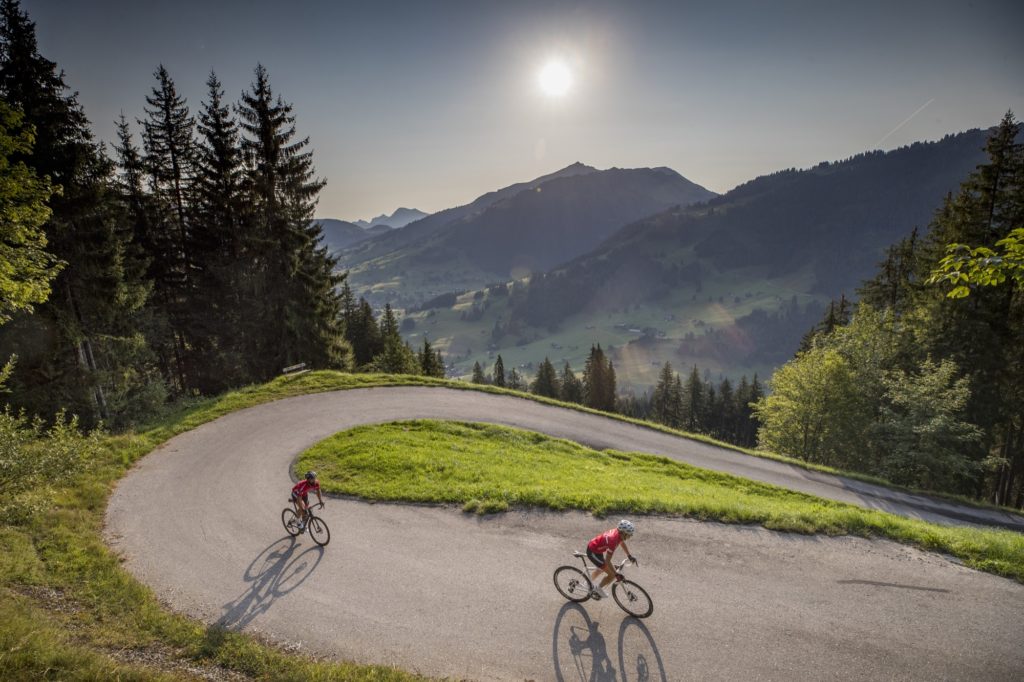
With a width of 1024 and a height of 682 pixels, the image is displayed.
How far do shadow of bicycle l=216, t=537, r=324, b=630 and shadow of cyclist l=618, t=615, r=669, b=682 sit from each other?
7467 millimetres

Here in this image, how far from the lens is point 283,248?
3095 cm

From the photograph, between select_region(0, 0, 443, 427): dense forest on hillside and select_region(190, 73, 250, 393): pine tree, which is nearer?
select_region(0, 0, 443, 427): dense forest on hillside

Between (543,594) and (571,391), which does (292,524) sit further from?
(571,391)

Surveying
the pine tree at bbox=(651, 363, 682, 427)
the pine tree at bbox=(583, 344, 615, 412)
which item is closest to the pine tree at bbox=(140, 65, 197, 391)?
the pine tree at bbox=(583, 344, 615, 412)

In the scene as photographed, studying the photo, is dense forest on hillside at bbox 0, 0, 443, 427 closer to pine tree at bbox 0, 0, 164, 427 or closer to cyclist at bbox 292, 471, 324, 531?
pine tree at bbox 0, 0, 164, 427

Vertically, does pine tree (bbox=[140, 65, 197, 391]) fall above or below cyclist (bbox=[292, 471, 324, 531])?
above

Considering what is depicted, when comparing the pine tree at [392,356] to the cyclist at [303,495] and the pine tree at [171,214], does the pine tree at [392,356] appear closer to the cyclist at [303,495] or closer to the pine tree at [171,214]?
the pine tree at [171,214]

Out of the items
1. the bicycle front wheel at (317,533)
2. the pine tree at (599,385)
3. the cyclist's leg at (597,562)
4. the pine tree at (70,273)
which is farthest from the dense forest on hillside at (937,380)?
the pine tree at (70,273)

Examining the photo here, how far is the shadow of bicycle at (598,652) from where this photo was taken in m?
8.08

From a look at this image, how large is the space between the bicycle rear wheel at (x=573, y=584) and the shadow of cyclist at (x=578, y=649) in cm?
21

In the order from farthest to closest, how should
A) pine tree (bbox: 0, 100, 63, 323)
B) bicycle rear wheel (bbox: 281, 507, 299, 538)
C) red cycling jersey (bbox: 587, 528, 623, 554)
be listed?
1. bicycle rear wheel (bbox: 281, 507, 299, 538)
2. pine tree (bbox: 0, 100, 63, 323)
3. red cycling jersey (bbox: 587, 528, 623, 554)

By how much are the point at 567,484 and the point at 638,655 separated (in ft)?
25.3

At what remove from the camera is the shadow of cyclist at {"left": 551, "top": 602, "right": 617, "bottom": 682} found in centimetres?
813

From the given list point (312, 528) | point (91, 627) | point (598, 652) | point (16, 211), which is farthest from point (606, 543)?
point (16, 211)
